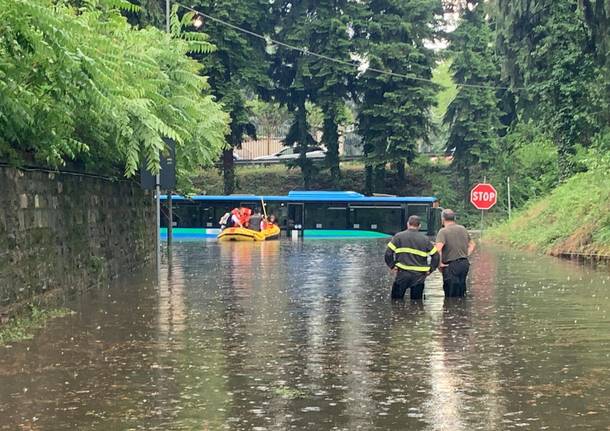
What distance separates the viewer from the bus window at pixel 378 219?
157 ft

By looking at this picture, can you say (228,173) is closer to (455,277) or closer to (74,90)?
(455,277)

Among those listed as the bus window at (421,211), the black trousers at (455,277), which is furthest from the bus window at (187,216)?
the black trousers at (455,277)

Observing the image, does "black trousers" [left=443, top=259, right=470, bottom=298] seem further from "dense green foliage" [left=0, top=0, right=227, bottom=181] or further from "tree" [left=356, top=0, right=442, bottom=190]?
"tree" [left=356, top=0, right=442, bottom=190]

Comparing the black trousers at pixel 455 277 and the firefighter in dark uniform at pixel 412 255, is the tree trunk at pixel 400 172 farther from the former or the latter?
the firefighter in dark uniform at pixel 412 255

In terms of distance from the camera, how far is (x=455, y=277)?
51.4ft

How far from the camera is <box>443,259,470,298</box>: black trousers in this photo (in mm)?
15531

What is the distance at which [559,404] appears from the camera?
7754 millimetres

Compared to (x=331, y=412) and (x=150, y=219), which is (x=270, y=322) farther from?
(x=150, y=219)

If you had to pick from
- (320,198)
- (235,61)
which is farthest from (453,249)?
(235,61)

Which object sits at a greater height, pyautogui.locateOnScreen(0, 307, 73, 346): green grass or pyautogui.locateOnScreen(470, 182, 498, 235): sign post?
pyautogui.locateOnScreen(470, 182, 498, 235): sign post

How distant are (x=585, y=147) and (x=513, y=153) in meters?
19.8

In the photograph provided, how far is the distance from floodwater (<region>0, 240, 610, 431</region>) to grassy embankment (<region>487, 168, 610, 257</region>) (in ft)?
31.0

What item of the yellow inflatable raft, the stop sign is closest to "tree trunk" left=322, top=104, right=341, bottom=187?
the stop sign

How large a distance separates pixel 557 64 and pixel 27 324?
28.8 m
